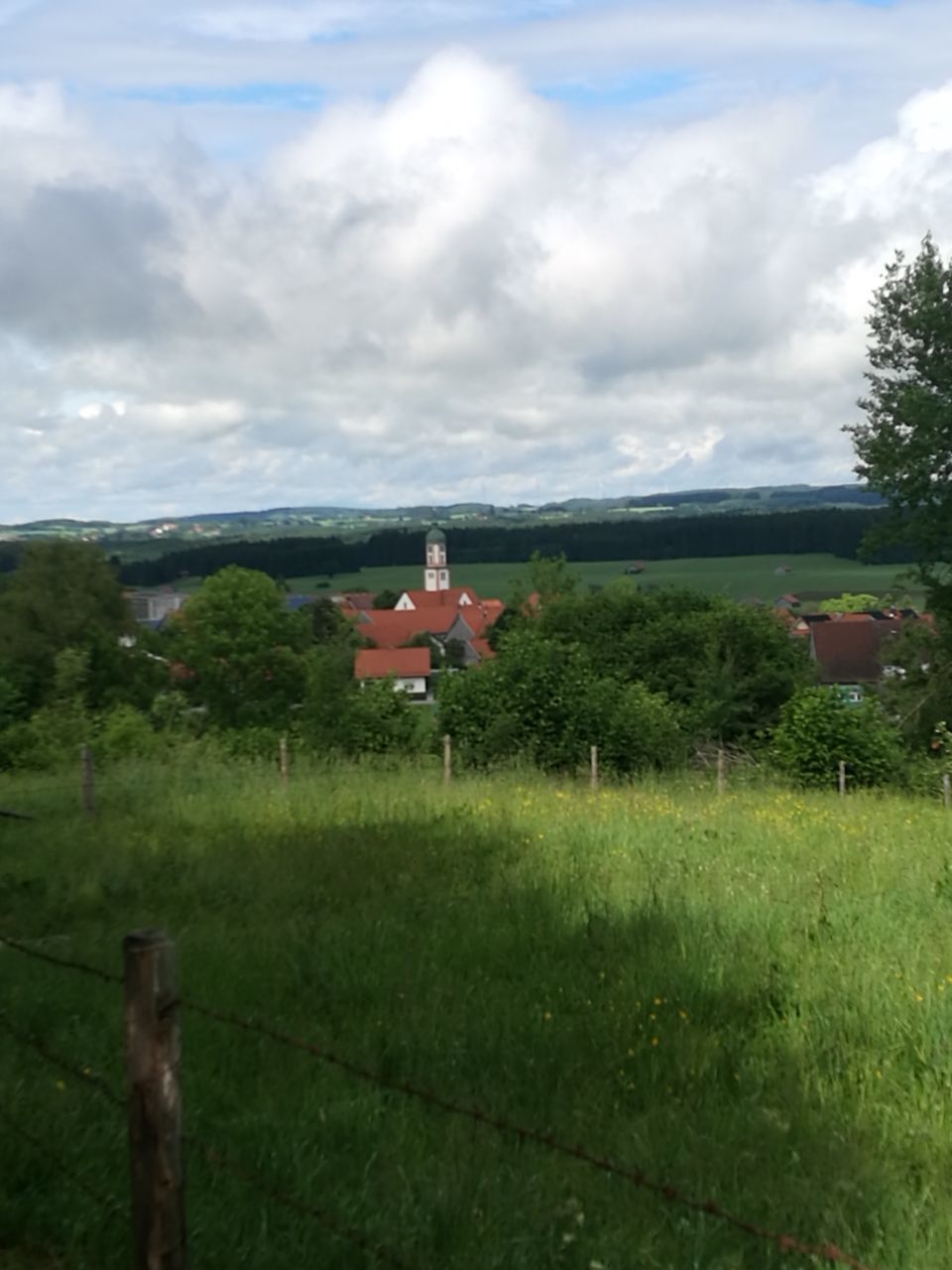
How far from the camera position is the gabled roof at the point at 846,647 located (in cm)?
6134

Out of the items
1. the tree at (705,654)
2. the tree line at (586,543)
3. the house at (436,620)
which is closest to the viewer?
Answer: the tree at (705,654)

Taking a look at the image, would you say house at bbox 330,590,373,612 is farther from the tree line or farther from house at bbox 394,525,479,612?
the tree line

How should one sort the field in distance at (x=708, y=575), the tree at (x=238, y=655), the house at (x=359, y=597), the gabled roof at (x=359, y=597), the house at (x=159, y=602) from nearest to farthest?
the tree at (x=238, y=655) → the house at (x=159, y=602) → the house at (x=359, y=597) → the gabled roof at (x=359, y=597) → the field in distance at (x=708, y=575)

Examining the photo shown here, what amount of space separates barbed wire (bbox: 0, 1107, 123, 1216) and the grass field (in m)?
0.03

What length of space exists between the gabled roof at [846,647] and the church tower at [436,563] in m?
55.7

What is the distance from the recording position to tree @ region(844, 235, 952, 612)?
29469 mm

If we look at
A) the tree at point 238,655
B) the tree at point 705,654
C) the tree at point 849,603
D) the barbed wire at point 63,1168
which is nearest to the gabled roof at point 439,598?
the tree at point 849,603

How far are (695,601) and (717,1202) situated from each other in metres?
42.6

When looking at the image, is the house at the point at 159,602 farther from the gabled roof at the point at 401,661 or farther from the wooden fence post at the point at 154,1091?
the wooden fence post at the point at 154,1091

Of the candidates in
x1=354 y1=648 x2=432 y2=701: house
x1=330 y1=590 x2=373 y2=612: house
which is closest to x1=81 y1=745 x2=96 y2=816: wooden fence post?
x1=354 y1=648 x2=432 y2=701: house

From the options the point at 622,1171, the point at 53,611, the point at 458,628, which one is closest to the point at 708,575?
the point at 458,628

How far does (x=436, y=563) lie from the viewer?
4781 inches

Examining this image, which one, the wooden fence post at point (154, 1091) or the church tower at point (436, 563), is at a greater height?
the wooden fence post at point (154, 1091)

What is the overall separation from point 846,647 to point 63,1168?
6302cm
